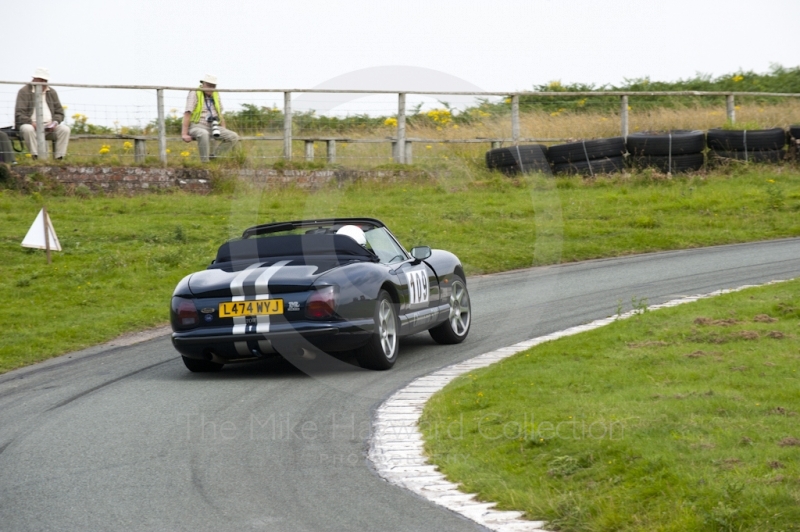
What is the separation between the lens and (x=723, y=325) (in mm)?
9453

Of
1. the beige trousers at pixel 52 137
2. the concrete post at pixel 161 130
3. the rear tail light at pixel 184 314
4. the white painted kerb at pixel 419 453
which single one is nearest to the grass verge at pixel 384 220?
the beige trousers at pixel 52 137

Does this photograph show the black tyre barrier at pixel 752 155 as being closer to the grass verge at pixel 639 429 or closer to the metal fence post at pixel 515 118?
the metal fence post at pixel 515 118

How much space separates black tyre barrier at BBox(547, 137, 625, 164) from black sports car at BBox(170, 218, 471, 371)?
13.9 meters

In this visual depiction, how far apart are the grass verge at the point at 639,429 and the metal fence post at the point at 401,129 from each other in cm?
1493

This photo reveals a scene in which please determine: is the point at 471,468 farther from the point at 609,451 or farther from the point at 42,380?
the point at 42,380

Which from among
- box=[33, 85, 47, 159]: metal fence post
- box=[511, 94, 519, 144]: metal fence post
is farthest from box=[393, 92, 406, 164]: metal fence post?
box=[33, 85, 47, 159]: metal fence post

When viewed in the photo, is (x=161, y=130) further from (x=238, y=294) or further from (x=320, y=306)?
(x=320, y=306)

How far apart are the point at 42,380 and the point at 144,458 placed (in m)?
3.34

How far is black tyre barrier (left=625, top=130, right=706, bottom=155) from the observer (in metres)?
23.2

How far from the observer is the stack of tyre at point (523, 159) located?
77.2 ft

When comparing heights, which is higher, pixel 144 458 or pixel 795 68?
pixel 795 68

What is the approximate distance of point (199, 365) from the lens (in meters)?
9.42

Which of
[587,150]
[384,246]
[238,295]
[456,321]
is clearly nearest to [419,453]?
[238,295]

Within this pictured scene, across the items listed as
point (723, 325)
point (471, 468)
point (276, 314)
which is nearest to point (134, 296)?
point (276, 314)
